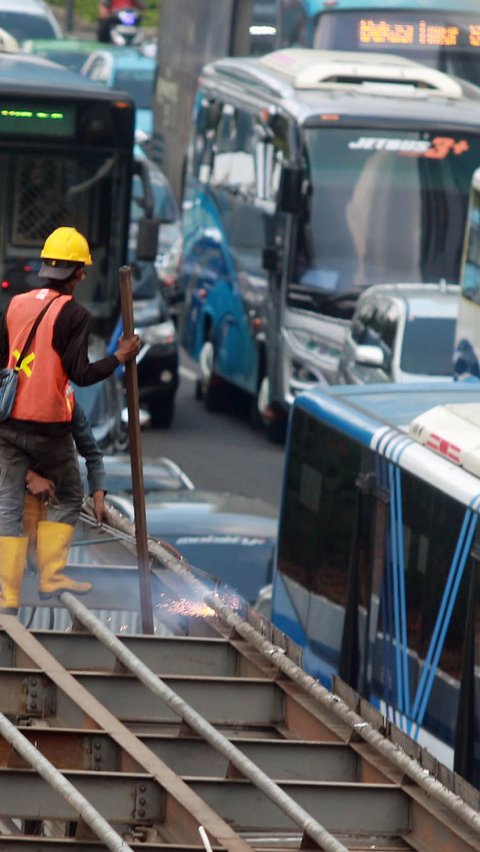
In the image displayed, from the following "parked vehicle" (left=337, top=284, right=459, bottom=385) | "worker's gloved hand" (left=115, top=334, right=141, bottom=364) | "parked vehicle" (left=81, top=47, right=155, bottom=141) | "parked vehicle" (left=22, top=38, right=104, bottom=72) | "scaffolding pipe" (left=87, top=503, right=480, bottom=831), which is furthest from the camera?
"parked vehicle" (left=22, top=38, right=104, bottom=72)

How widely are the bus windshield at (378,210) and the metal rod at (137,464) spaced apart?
536 inches

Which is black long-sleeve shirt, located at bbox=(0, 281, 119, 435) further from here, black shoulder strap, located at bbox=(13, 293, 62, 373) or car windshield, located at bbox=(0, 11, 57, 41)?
car windshield, located at bbox=(0, 11, 57, 41)

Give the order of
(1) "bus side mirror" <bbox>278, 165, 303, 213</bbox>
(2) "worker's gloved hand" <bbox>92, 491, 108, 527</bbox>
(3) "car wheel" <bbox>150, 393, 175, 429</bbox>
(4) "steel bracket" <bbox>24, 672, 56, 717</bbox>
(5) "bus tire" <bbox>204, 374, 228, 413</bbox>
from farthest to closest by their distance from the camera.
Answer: (5) "bus tire" <bbox>204, 374, 228, 413</bbox> < (3) "car wheel" <bbox>150, 393, 175, 429</bbox> < (1) "bus side mirror" <bbox>278, 165, 303, 213</bbox> < (2) "worker's gloved hand" <bbox>92, 491, 108, 527</bbox> < (4) "steel bracket" <bbox>24, 672, 56, 717</bbox>

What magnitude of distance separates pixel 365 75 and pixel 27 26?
18.4 meters

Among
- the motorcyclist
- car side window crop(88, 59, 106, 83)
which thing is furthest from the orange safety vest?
the motorcyclist

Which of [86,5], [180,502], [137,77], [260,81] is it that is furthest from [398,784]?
[86,5]

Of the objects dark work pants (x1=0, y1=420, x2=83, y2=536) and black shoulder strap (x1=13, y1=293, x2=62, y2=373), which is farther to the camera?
dark work pants (x1=0, y1=420, x2=83, y2=536)

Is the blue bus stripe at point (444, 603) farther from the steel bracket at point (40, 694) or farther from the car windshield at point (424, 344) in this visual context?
the car windshield at point (424, 344)

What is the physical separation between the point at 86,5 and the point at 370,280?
127 feet

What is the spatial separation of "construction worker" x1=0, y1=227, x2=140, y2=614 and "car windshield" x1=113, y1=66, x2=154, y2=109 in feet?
102

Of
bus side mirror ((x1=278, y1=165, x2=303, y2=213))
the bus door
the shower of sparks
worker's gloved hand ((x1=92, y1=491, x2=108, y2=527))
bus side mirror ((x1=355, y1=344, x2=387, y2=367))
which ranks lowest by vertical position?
the bus door

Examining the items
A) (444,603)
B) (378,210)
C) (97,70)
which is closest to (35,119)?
(378,210)

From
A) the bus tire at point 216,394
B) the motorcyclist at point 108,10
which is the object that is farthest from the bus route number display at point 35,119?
the motorcyclist at point 108,10

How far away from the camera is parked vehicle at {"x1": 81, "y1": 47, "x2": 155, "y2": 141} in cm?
3828
